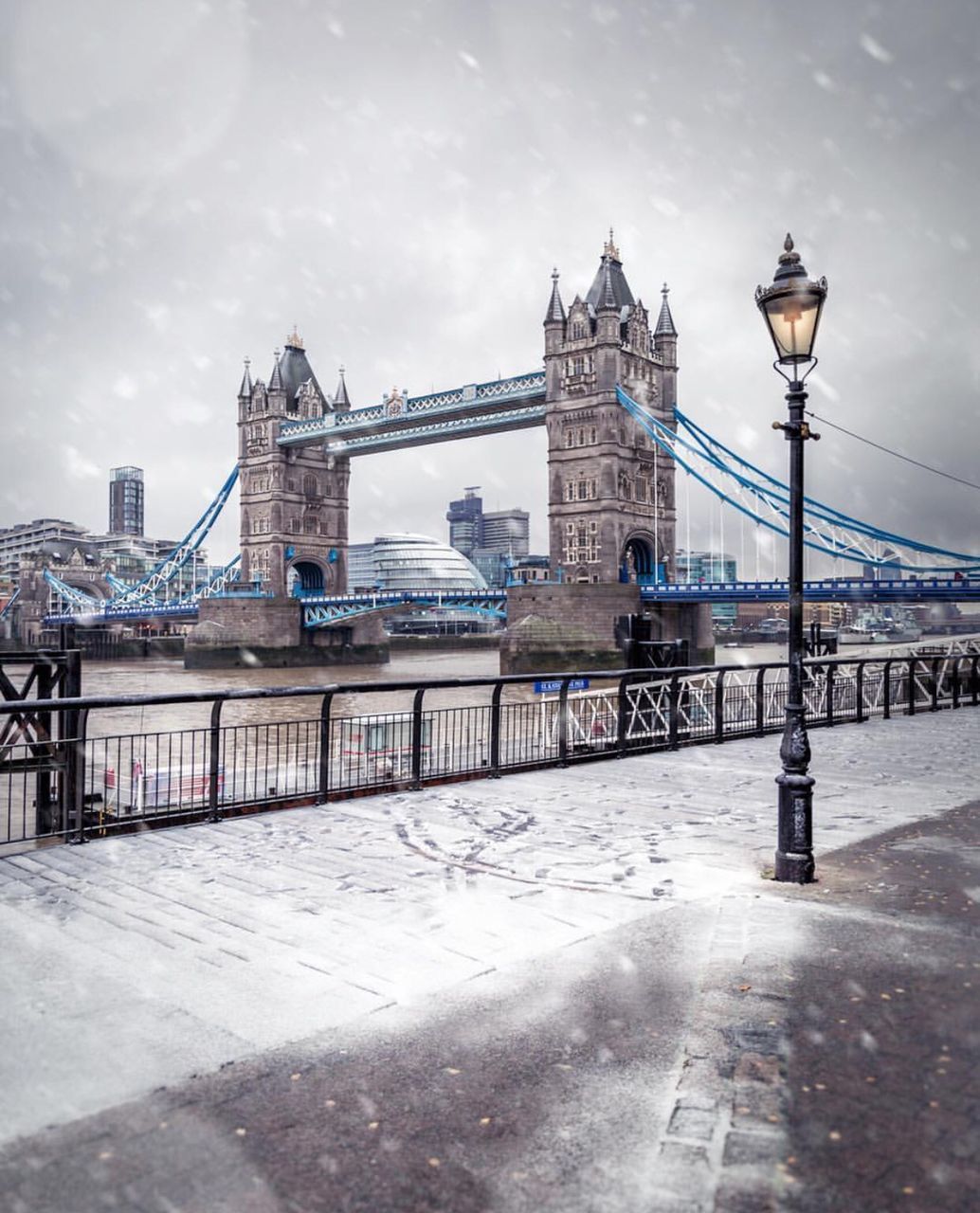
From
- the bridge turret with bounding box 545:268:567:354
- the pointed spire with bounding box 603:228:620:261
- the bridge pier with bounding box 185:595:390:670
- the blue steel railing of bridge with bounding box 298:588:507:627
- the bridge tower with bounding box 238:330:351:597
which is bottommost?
the bridge pier with bounding box 185:595:390:670

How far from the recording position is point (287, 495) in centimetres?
8512

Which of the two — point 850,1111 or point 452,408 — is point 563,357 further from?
point 850,1111

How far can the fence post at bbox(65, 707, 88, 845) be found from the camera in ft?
23.4

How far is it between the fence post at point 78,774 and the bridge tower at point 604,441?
55270mm

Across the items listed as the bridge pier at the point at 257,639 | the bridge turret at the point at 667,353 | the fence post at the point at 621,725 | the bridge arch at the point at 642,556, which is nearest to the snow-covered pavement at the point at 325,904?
the fence post at the point at 621,725

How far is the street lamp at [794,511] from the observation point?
20.0 feet

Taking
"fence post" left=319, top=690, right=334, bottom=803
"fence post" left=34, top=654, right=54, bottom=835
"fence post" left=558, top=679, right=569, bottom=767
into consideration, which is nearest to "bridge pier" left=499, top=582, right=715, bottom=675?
"fence post" left=558, top=679, right=569, bottom=767

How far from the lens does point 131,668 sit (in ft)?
232

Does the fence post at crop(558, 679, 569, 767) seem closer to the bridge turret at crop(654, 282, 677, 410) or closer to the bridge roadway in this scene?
the bridge roadway

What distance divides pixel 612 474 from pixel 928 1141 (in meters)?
60.6

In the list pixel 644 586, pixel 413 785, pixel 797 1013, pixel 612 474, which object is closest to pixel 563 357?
pixel 612 474

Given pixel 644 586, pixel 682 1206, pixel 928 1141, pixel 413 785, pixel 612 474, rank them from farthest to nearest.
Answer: pixel 612 474 < pixel 644 586 < pixel 413 785 < pixel 928 1141 < pixel 682 1206

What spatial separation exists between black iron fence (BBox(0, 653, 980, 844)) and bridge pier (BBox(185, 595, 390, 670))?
4914cm

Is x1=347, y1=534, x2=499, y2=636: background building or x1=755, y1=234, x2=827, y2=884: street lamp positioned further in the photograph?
x1=347, y1=534, x2=499, y2=636: background building
